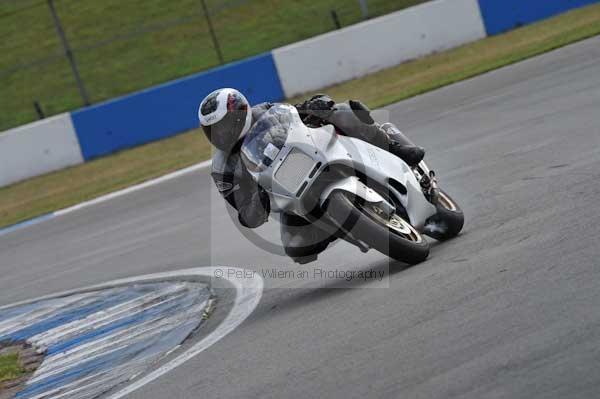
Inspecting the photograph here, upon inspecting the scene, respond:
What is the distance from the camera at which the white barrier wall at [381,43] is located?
20.6 meters

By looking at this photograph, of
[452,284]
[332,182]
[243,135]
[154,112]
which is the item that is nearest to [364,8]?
[154,112]

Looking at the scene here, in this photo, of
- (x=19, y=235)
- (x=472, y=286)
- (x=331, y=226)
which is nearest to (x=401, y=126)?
(x=19, y=235)

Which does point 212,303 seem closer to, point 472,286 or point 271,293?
point 271,293

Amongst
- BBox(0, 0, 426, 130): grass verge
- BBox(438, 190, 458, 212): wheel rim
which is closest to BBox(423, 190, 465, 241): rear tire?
BBox(438, 190, 458, 212): wheel rim

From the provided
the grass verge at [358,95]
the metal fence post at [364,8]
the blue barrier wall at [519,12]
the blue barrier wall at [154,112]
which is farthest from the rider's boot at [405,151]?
the metal fence post at [364,8]

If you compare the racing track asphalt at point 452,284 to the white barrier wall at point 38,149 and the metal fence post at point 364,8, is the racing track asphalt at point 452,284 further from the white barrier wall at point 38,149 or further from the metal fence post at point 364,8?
the metal fence post at point 364,8

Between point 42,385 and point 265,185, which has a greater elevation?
point 265,185

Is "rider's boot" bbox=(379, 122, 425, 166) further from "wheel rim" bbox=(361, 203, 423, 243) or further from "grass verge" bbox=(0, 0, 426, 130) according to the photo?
"grass verge" bbox=(0, 0, 426, 130)

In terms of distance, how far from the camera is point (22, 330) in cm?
888

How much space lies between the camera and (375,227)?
6738mm

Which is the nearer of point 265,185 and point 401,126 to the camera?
point 265,185

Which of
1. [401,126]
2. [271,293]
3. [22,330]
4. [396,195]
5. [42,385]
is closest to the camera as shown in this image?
[42,385]

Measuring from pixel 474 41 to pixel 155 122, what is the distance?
20.0 feet

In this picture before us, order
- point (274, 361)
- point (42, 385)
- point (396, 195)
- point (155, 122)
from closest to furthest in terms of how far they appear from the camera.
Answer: point (274, 361) → point (42, 385) → point (396, 195) → point (155, 122)
